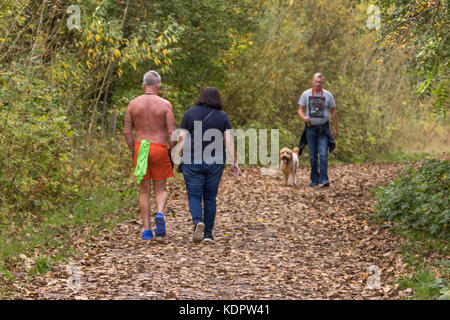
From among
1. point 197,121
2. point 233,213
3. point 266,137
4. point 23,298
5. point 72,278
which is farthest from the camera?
point 266,137

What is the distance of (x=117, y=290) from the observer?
6430 millimetres

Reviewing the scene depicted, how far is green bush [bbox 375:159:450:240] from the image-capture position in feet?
28.9

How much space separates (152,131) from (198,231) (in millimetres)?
1480

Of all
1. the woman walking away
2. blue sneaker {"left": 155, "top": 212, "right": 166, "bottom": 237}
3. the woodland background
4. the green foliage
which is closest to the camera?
the green foliage

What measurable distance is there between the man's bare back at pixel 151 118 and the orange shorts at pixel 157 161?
0.30ft

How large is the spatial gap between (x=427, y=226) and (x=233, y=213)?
11.8 ft

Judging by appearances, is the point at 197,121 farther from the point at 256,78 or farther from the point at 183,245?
the point at 256,78

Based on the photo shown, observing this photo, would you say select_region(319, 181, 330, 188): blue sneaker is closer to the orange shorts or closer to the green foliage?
the green foliage

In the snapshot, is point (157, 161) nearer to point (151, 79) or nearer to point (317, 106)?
point (151, 79)

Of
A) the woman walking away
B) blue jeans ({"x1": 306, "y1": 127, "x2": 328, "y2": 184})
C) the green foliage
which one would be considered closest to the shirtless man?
the woman walking away

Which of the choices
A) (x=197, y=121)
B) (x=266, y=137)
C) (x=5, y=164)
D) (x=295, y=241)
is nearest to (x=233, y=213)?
(x=295, y=241)

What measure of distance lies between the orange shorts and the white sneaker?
0.77 meters

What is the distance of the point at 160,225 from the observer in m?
8.84
